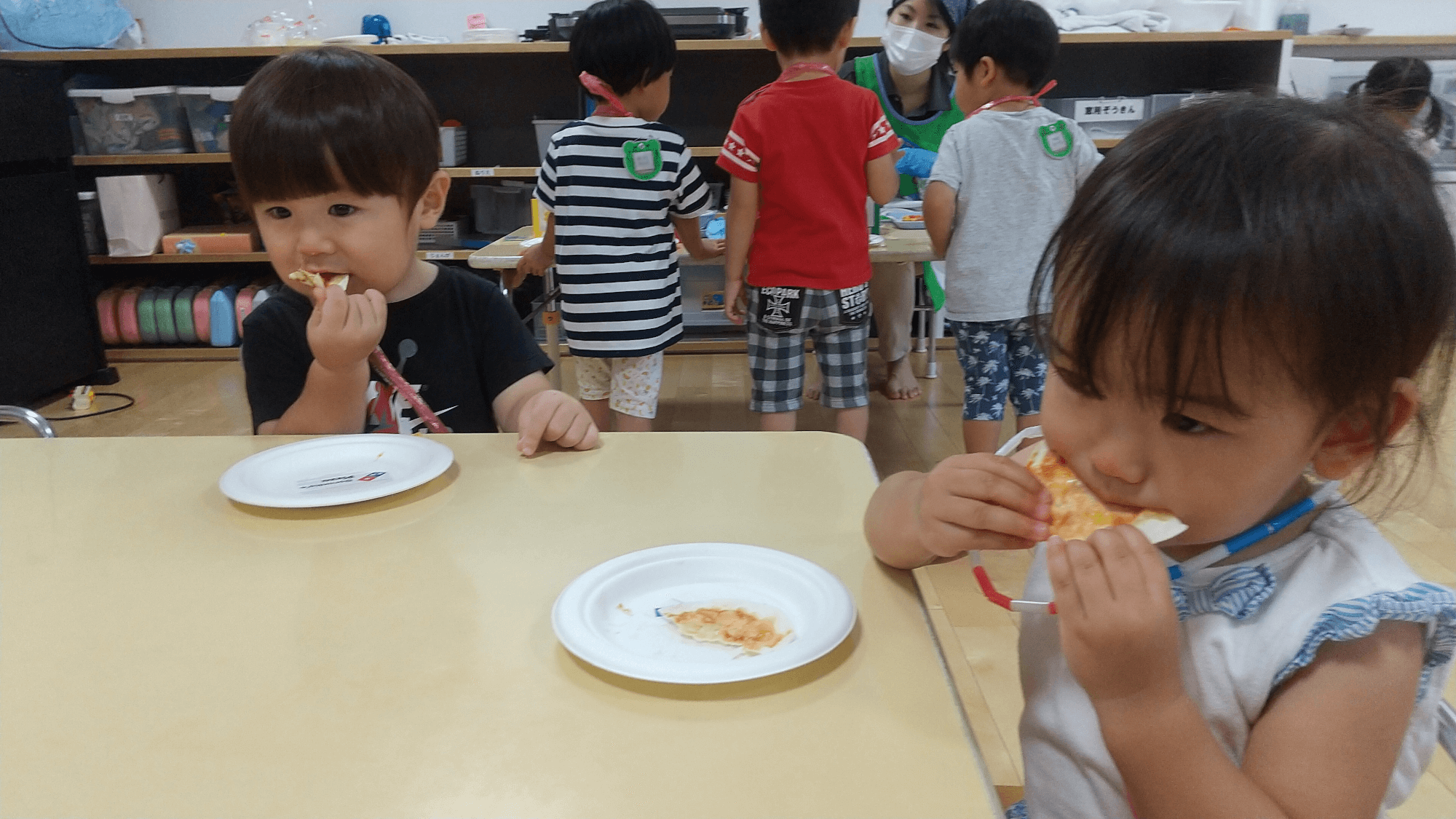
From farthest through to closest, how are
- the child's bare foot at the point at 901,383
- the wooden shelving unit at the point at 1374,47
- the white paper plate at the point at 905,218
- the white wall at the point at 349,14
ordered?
the white wall at the point at 349,14 → the wooden shelving unit at the point at 1374,47 → the child's bare foot at the point at 901,383 → the white paper plate at the point at 905,218

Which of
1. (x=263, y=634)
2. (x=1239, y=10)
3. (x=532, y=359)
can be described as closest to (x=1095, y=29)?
(x=1239, y=10)

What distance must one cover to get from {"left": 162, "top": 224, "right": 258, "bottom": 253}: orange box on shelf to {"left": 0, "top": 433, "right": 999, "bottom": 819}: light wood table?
3839 millimetres

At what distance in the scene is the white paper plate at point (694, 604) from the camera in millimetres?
569

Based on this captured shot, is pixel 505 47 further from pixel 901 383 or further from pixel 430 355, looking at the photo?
pixel 430 355

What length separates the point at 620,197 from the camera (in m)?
2.43

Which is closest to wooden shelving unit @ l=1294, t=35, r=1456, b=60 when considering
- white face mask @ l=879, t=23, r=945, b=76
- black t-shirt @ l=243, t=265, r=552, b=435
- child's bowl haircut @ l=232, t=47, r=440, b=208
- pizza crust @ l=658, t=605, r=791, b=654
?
white face mask @ l=879, t=23, r=945, b=76

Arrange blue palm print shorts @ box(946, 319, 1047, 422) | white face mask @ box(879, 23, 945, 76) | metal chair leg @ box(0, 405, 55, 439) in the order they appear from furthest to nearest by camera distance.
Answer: white face mask @ box(879, 23, 945, 76) < blue palm print shorts @ box(946, 319, 1047, 422) < metal chair leg @ box(0, 405, 55, 439)

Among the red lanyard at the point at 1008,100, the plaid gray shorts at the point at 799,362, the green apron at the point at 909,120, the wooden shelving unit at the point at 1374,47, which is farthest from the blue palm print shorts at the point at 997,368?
the wooden shelving unit at the point at 1374,47

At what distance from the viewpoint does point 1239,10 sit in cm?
433

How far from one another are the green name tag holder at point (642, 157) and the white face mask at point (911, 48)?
145 cm

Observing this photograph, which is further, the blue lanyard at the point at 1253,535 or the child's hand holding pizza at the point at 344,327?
the child's hand holding pizza at the point at 344,327

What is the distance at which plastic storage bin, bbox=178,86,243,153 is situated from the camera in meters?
4.28

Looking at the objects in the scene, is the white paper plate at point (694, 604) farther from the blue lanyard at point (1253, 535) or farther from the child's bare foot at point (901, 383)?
Result: the child's bare foot at point (901, 383)

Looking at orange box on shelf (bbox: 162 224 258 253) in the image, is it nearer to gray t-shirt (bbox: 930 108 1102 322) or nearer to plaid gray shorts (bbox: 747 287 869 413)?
plaid gray shorts (bbox: 747 287 869 413)
